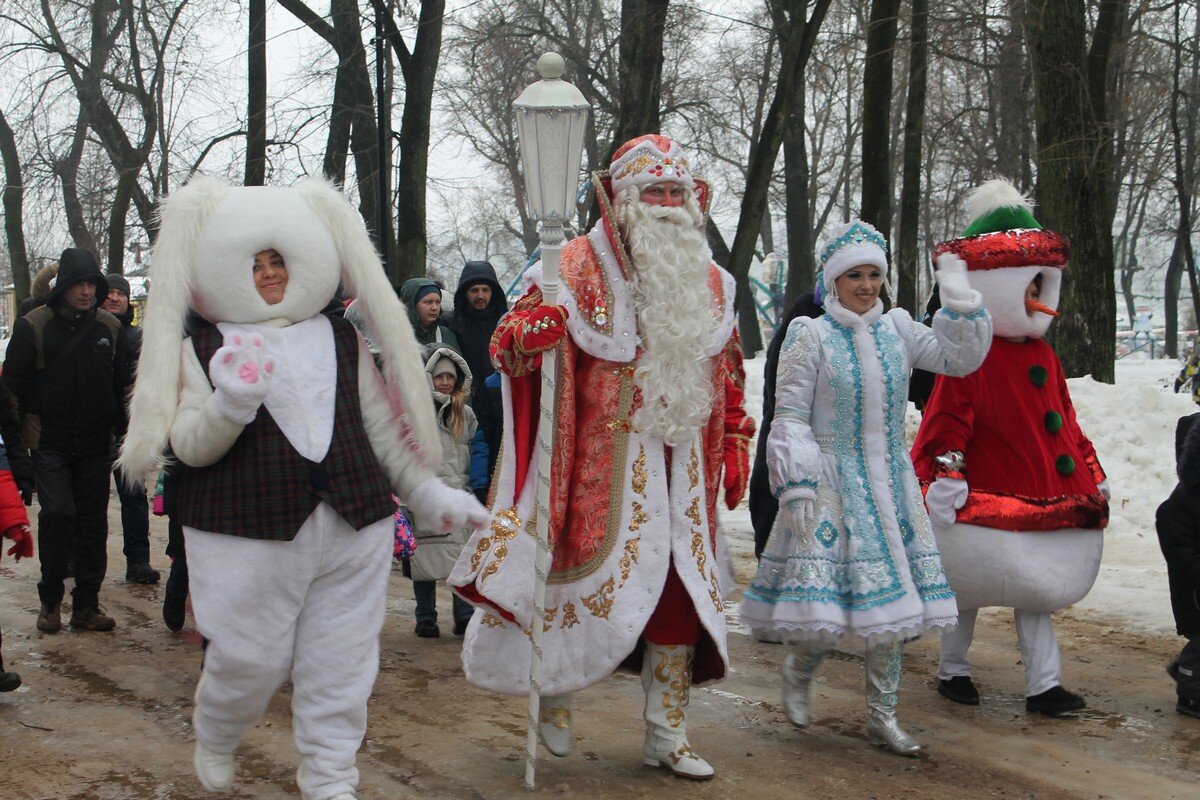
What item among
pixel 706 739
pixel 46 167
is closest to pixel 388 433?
pixel 706 739

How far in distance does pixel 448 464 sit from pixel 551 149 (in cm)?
278

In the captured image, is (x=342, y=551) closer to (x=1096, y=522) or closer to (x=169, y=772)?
(x=169, y=772)

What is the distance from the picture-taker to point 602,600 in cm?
473

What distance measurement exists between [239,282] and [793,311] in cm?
329

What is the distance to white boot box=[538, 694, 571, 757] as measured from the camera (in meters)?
4.90

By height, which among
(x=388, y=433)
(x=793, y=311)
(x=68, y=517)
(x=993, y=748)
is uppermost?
(x=793, y=311)

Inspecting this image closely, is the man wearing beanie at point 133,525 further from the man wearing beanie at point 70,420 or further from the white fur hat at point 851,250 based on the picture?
the white fur hat at point 851,250

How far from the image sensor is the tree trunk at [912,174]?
1700 cm

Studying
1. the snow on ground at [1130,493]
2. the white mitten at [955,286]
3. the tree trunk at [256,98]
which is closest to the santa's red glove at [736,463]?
the white mitten at [955,286]

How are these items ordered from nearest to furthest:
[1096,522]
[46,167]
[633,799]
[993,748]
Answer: [633,799] < [993,748] < [1096,522] < [46,167]

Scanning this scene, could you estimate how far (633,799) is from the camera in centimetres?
455

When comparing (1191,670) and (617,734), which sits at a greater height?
(1191,670)

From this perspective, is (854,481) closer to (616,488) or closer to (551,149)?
(616,488)

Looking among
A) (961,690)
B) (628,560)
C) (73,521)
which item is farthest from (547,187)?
(73,521)
